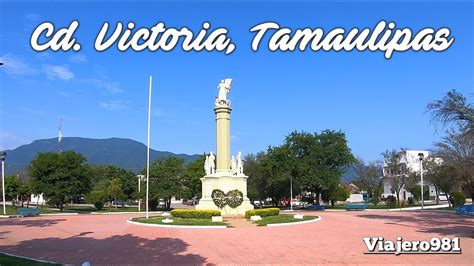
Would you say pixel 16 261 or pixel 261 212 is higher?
pixel 261 212

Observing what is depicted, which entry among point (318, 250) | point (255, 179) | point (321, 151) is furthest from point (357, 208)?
point (318, 250)

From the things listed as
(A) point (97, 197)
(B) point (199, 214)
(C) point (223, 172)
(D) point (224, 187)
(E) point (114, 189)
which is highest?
(C) point (223, 172)

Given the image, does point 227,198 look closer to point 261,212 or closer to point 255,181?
point 261,212

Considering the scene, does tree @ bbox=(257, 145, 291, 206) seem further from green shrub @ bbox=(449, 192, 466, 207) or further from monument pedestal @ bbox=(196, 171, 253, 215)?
green shrub @ bbox=(449, 192, 466, 207)

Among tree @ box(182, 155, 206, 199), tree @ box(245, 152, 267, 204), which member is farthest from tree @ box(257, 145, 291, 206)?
tree @ box(182, 155, 206, 199)

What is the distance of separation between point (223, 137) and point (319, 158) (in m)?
20.3

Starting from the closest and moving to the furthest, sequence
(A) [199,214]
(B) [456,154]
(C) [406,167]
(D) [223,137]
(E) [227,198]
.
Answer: (A) [199,214] → (E) [227,198] → (D) [223,137] → (B) [456,154] → (C) [406,167]

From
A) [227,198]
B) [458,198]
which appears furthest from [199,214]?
[458,198]

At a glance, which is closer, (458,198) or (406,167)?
(458,198)

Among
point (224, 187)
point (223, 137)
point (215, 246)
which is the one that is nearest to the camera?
point (215, 246)

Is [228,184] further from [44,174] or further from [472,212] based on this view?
[44,174]

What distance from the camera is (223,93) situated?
3800 cm

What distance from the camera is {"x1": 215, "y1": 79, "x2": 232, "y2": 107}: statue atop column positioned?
123 ft

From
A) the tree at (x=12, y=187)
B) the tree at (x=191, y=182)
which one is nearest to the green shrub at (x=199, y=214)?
the tree at (x=191, y=182)
